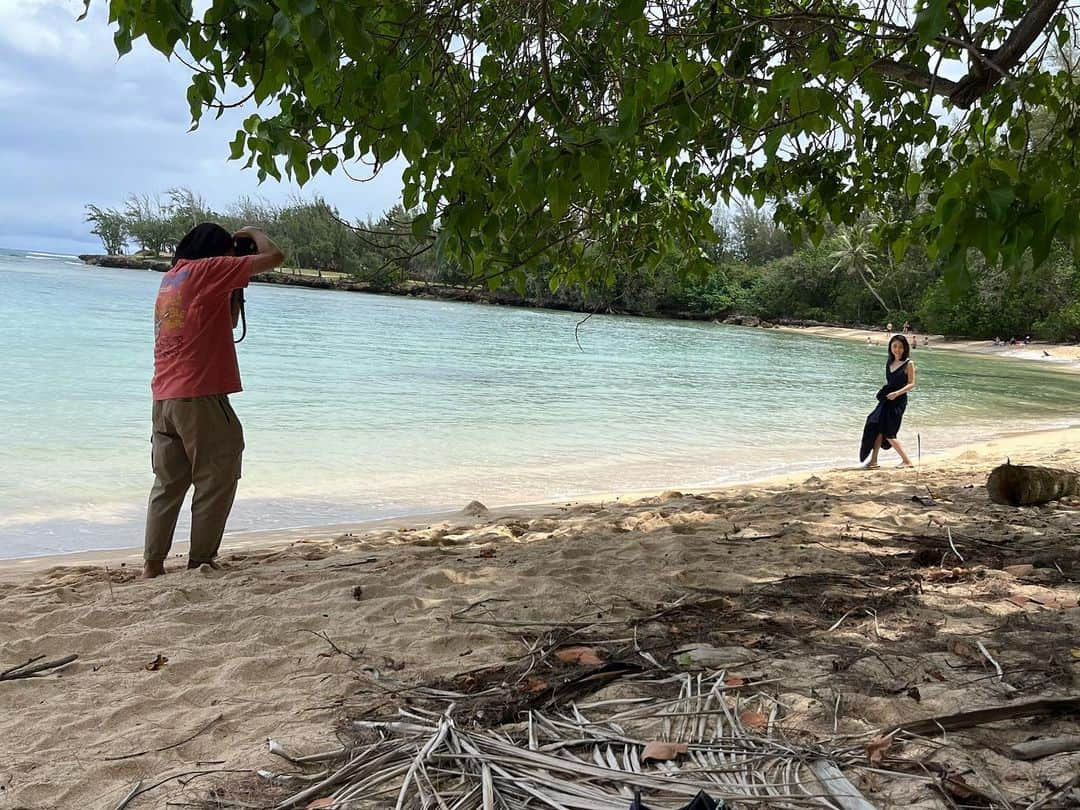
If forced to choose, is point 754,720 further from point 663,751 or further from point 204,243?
point 204,243

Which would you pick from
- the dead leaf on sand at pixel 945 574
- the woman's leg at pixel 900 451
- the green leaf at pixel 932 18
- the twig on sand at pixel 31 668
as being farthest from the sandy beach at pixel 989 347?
the twig on sand at pixel 31 668

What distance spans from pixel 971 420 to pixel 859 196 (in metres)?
13.3

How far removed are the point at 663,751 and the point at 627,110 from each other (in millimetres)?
1817

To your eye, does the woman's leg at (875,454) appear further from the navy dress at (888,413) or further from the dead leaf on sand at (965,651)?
the dead leaf on sand at (965,651)

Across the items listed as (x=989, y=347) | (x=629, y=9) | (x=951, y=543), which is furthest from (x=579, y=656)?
(x=989, y=347)

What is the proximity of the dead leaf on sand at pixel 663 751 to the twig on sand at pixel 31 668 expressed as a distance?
8.14 feet

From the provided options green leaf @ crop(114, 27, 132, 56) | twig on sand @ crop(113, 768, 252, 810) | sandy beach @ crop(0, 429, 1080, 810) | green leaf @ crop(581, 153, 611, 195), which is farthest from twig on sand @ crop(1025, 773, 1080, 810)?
green leaf @ crop(114, 27, 132, 56)

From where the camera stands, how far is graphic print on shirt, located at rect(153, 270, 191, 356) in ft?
14.3

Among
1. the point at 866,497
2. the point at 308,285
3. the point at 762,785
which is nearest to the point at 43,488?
the point at 866,497

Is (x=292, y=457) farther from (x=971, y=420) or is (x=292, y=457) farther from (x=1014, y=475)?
(x=971, y=420)

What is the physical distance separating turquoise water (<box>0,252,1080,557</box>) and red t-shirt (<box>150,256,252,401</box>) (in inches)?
122

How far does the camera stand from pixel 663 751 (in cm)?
221

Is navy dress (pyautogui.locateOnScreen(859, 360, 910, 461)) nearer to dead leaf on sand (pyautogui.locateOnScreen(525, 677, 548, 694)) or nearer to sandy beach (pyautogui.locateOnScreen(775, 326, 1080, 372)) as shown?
dead leaf on sand (pyautogui.locateOnScreen(525, 677, 548, 694))

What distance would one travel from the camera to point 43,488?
8273 millimetres
